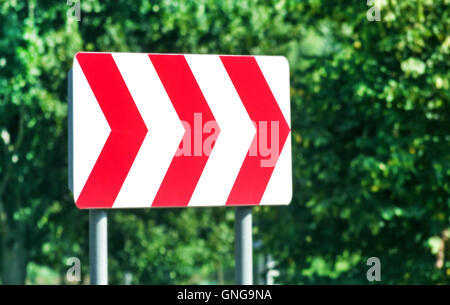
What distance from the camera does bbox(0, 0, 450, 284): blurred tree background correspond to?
9.81m

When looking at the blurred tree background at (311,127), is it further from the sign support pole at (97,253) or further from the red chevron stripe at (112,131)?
the sign support pole at (97,253)

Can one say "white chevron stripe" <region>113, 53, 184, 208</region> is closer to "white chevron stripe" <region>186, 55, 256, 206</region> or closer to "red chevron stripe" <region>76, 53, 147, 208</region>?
"red chevron stripe" <region>76, 53, 147, 208</region>

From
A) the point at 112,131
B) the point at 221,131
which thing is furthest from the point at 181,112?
the point at 112,131

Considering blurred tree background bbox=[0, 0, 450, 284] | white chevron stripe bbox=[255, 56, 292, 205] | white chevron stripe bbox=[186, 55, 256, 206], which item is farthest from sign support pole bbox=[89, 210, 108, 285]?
blurred tree background bbox=[0, 0, 450, 284]

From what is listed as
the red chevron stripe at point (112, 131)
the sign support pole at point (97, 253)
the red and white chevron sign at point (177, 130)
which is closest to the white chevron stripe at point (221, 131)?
the red and white chevron sign at point (177, 130)

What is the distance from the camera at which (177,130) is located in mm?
2885

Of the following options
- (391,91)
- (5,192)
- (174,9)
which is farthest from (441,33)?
(5,192)

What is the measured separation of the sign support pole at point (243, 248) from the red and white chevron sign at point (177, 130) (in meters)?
0.06

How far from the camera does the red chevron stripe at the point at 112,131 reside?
2.82 m

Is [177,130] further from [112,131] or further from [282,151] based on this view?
[282,151]

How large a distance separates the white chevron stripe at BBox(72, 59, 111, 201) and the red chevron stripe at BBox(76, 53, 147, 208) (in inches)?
0.8

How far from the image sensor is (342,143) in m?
11.0

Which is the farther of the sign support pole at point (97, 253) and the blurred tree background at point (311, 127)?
the blurred tree background at point (311, 127)

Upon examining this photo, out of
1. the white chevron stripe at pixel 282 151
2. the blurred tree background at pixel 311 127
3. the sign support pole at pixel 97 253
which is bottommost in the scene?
the sign support pole at pixel 97 253
